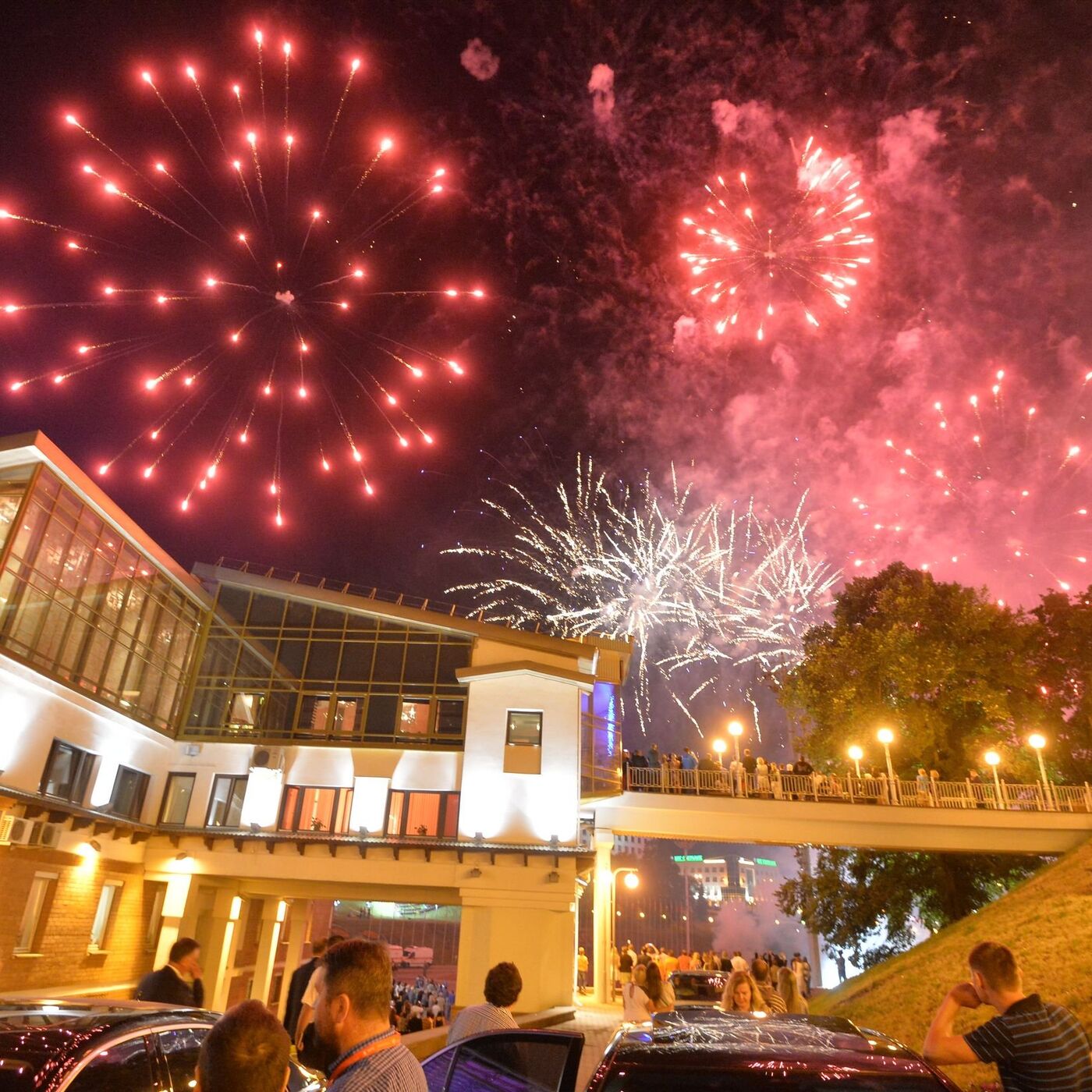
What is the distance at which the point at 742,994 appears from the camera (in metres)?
8.66

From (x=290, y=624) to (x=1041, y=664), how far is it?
26.4 m

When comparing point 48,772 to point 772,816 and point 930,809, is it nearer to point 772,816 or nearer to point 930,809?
point 772,816

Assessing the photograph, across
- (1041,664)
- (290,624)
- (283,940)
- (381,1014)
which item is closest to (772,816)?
(1041,664)

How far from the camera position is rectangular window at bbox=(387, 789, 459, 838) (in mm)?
22609

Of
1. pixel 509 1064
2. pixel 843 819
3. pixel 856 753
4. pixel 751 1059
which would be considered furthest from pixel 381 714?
pixel 751 1059

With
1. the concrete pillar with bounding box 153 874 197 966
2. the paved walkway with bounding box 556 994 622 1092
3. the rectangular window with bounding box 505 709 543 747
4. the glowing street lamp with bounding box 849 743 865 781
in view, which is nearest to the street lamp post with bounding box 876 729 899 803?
the glowing street lamp with bounding box 849 743 865 781

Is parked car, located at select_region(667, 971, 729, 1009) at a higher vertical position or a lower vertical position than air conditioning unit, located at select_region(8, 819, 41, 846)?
lower

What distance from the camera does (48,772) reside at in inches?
728

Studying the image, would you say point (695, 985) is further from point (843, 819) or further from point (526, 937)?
point (843, 819)

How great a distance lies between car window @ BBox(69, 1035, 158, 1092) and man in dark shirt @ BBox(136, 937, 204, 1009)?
3.67 m

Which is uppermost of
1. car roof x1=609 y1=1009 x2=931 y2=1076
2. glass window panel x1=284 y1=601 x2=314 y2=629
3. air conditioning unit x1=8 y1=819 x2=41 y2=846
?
glass window panel x1=284 y1=601 x2=314 y2=629

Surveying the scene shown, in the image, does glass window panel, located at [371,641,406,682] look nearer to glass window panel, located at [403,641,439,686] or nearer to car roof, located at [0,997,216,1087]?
A: glass window panel, located at [403,641,439,686]

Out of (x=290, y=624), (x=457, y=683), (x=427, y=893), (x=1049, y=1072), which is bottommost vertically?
(x=1049, y=1072)

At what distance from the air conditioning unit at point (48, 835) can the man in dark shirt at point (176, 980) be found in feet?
37.5
